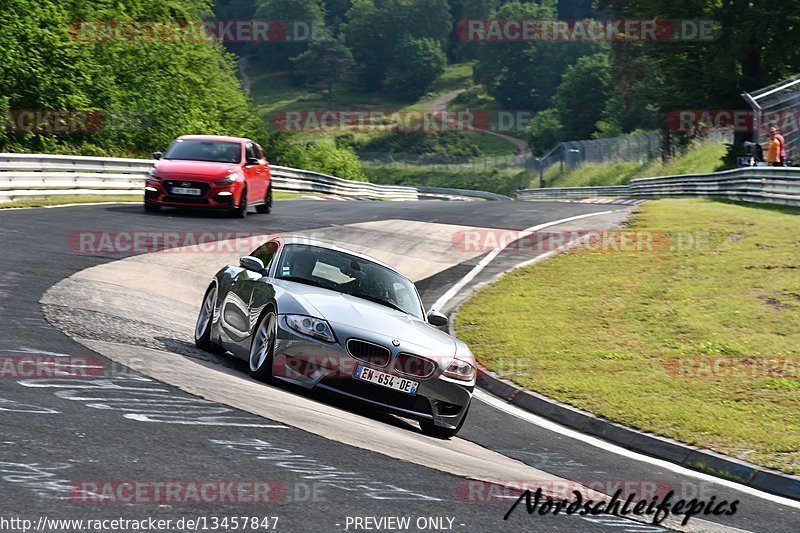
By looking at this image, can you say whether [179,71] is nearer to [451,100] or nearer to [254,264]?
[254,264]

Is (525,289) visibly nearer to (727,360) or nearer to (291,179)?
(727,360)

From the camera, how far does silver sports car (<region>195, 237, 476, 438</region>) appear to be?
8.69m

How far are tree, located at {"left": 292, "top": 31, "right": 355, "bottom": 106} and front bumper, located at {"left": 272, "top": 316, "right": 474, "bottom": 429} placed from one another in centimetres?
16388

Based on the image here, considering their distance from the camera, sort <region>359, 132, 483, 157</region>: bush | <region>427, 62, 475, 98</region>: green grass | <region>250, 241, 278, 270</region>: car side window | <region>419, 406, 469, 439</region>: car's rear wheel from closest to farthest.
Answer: <region>419, 406, 469, 439</region>: car's rear wheel < <region>250, 241, 278, 270</region>: car side window < <region>359, 132, 483, 157</region>: bush < <region>427, 62, 475, 98</region>: green grass

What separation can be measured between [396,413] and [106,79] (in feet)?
110

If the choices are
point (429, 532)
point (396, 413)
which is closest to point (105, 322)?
point (396, 413)

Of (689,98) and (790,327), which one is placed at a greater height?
(689,98)

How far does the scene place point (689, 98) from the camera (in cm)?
4894

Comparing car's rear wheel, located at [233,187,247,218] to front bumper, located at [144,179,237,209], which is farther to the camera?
car's rear wheel, located at [233,187,247,218]

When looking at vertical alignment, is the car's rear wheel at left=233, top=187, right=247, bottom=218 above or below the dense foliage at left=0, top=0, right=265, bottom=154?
below

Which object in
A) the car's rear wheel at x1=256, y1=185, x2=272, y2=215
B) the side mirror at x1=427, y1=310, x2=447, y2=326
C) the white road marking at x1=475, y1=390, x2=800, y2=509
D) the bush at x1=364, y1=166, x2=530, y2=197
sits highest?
the car's rear wheel at x1=256, y1=185, x2=272, y2=215

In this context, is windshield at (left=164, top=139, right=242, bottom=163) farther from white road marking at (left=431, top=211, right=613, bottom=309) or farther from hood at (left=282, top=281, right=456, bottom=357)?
hood at (left=282, top=281, right=456, bottom=357)

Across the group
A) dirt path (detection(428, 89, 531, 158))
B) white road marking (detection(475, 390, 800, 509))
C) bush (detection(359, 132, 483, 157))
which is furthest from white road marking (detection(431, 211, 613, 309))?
bush (detection(359, 132, 483, 157))

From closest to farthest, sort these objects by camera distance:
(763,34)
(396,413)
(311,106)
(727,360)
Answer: (396,413), (727,360), (763,34), (311,106)
